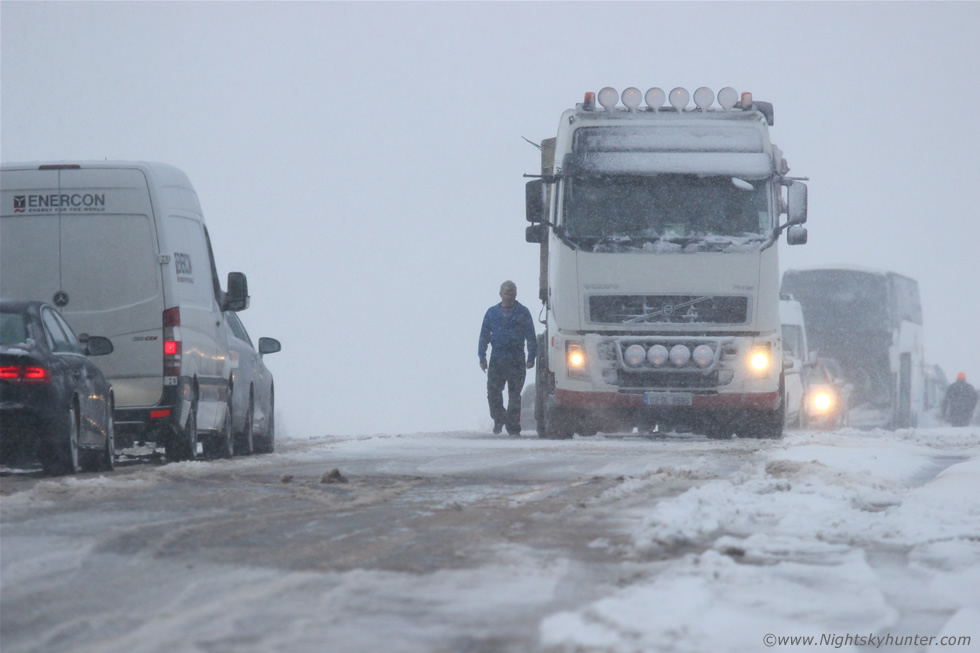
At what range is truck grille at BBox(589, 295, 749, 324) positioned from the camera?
54.4 feet

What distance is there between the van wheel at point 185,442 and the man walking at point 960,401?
3150 cm

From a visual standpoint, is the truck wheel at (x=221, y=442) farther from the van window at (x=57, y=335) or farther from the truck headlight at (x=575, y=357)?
the truck headlight at (x=575, y=357)

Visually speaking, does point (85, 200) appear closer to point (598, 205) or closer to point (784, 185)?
point (598, 205)

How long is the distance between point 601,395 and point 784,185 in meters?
3.12

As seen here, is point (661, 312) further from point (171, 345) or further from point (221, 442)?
point (171, 345)

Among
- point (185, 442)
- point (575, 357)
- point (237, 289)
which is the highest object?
point (237, 289)

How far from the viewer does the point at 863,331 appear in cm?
3866

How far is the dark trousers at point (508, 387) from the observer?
66.3 ft

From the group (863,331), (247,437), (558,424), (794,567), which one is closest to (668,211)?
(558,424)

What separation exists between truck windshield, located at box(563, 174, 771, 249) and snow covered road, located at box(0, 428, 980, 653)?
659 cm

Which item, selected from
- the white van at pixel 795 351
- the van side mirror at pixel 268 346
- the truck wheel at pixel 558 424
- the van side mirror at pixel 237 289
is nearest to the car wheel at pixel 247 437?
the van side mirror at pixel 268 346

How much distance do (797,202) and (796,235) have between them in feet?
1.33

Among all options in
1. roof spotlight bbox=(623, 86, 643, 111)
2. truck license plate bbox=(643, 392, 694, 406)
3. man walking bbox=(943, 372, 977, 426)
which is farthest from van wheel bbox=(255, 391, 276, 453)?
man walking bbox=(943, 372, 977, 426)

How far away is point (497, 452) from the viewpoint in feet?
46.5
